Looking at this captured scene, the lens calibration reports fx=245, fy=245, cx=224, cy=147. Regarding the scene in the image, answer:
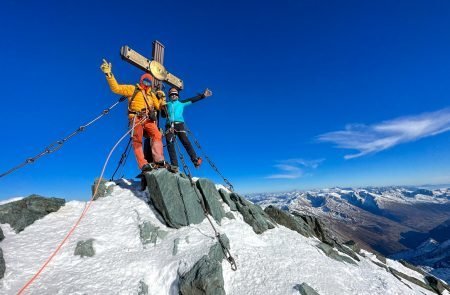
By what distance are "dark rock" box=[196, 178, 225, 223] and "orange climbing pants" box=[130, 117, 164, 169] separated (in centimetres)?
299

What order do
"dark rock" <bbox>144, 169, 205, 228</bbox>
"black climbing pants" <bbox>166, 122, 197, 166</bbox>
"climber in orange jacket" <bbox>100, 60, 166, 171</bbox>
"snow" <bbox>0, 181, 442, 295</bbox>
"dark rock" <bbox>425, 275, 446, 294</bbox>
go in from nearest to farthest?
"snow" <bbox>0, 181, 442, 295</bbox>
"dark rock" <bbox>144, 169, 205, 228</bbox>
"climber in orange jacket" <bbox>100, 60, 166, 171</bbox>
"black climbing pants" <bbox>166, 122, 197, 166</bbox>
"dark rock" <bbox>425, 275, 446, 294</bbox>

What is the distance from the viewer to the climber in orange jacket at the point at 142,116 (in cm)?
1433

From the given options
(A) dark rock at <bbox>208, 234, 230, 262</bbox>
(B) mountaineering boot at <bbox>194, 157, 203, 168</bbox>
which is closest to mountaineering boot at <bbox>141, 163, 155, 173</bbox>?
(B) mountaineering boot at <bbox>194, 157, 203, 168</bbox>

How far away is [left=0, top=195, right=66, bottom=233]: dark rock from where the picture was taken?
11469 mm

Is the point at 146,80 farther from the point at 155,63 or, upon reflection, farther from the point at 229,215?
the point at 229,215

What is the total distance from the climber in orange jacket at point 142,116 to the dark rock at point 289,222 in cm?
923

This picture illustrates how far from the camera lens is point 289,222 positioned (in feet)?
58.6

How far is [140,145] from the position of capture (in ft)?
48.0

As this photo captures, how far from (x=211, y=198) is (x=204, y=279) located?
594cm

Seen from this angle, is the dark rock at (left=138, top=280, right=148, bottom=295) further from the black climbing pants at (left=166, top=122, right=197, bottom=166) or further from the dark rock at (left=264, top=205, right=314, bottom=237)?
the dark rock at (left=264, top=205, right=314, bottom=237)

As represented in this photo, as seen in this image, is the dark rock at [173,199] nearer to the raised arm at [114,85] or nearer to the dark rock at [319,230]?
the raised arm at [114,85]

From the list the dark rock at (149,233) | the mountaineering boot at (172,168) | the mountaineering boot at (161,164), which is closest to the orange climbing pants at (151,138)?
the mountaineering boot at (161,164)

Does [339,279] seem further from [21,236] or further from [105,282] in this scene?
[21,236]

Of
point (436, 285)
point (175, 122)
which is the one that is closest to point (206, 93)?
point (175, 122)
